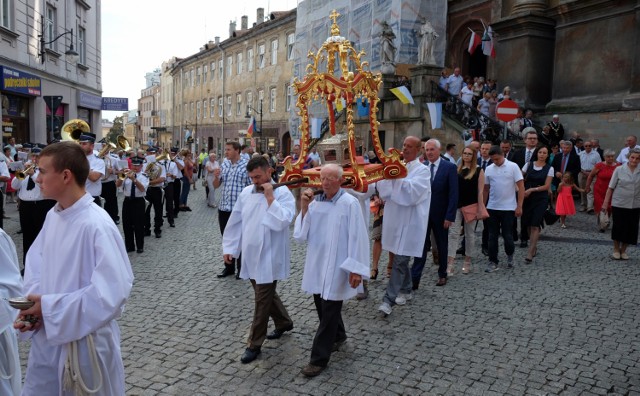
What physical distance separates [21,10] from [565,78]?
18.7 meters

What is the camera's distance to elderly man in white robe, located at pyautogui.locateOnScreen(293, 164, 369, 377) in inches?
175

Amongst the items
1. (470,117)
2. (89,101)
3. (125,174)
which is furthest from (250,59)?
(125,174)

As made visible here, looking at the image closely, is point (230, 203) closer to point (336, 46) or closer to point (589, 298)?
point (336, 46)

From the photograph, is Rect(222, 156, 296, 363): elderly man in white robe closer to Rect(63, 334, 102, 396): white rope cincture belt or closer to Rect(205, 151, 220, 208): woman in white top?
Rect(63, 334, 102, 396): white rope cincture belt

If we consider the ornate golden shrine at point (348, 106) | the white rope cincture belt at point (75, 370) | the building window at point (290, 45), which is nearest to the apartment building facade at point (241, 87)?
the building window at point (290, 45)

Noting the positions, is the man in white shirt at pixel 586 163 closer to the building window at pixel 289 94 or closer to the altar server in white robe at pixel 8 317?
the altar server in white robe at pixel 8 317

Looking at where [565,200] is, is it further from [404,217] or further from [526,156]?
[404,217]

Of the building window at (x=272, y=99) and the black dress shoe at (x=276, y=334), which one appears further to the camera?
the building window at (x=272, y=99)

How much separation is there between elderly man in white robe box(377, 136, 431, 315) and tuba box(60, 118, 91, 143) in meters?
6.10

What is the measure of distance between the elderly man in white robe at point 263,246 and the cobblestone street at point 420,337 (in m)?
0.25

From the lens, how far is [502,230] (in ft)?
26.6

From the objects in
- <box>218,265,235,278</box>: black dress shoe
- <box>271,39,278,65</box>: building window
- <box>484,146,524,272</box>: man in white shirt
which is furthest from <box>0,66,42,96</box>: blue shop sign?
<box>271,39,278,65</box>: building window

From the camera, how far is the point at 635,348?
504 cm

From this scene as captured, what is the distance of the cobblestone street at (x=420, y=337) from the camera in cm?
432
